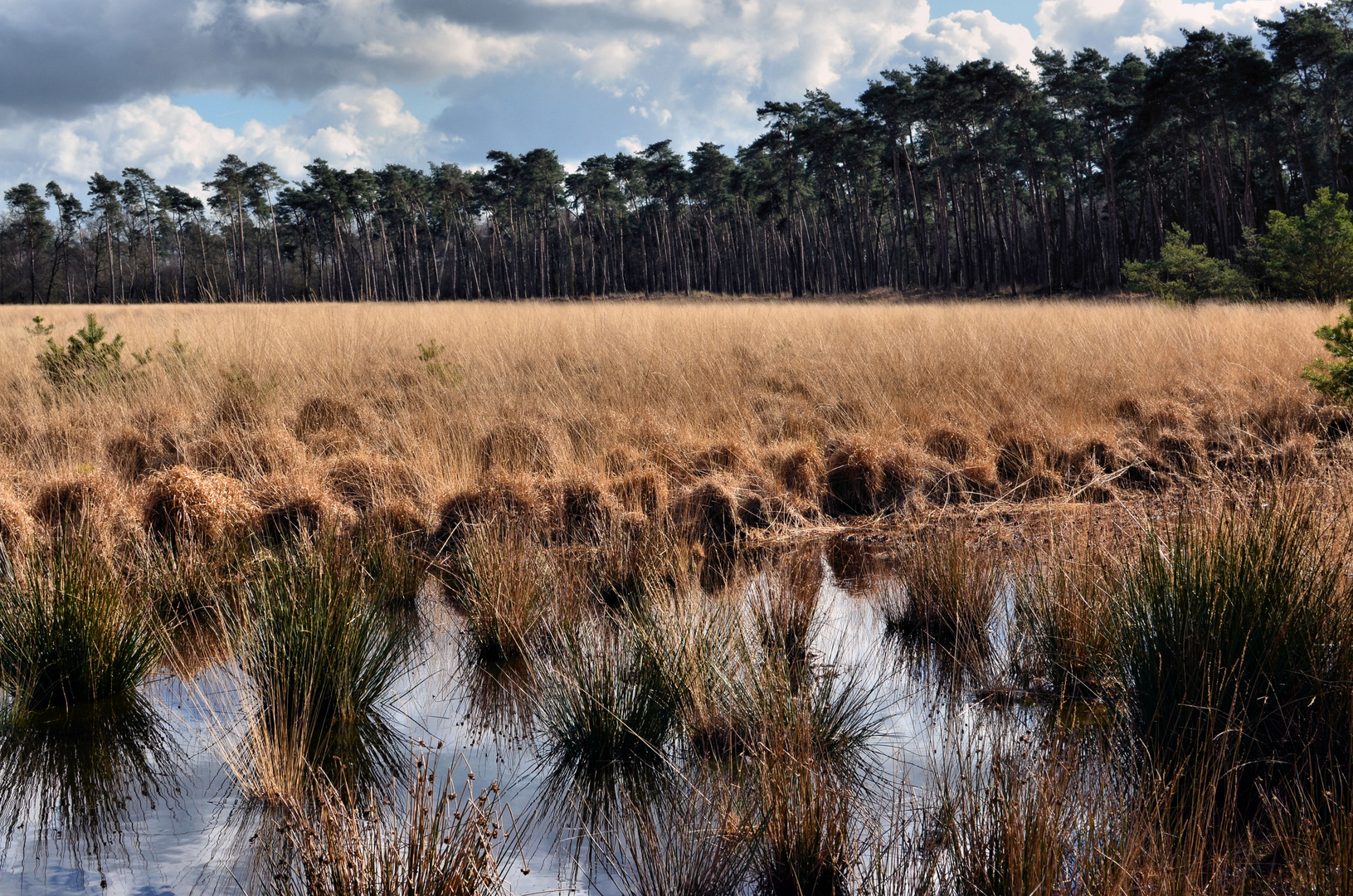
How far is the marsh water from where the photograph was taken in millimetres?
2318

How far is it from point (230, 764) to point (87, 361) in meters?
7.11

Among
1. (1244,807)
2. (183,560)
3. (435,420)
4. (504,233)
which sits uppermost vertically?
(504,233)

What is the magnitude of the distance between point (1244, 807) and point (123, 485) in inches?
253

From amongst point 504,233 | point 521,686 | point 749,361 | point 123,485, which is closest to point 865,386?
point 749,361

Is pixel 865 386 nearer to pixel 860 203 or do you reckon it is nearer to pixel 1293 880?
pixel 1293 880

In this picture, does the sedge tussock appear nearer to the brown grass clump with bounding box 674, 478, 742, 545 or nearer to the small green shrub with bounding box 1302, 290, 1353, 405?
the brown grass clump with bounding box 674, 478, 742, 545

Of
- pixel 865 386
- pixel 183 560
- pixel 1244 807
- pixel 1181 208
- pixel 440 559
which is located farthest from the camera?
pixel 1181 208

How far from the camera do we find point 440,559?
516cm

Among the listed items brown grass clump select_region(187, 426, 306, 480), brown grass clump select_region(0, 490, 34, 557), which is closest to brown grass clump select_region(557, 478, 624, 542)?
brown grass clump select_region(187, 426, 306, 480)

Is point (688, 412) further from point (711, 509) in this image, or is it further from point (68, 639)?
point (68, 639)

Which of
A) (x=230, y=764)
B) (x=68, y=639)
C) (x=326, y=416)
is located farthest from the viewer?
(x=326, y=416)

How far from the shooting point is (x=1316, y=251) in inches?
614

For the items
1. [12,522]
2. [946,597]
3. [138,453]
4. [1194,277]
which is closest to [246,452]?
[138,453]

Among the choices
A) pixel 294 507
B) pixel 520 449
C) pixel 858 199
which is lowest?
pixel 294 507
